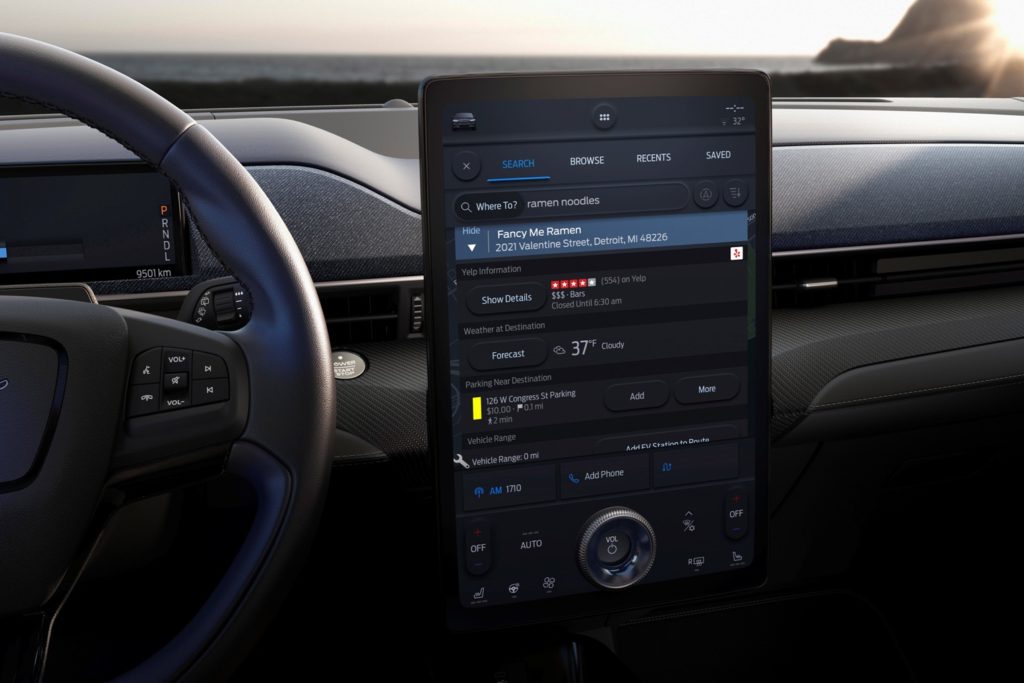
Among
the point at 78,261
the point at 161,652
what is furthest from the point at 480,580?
the point at 78,261

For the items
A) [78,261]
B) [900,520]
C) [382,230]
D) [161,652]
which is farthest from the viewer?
[900,520]

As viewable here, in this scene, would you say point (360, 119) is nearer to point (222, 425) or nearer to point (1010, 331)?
point (222, 425)

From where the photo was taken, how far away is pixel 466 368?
106 cm

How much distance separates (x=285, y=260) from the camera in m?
0.97

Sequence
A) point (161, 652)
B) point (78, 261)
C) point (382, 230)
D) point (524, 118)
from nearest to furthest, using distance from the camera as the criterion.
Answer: point (161, 652)
point (524, 118)
point (78, 261)
point (382, 230)

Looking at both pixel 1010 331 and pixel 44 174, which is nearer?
pixel 44 174

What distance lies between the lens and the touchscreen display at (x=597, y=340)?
1049mm

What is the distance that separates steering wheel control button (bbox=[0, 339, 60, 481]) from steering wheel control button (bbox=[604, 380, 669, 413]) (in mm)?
524

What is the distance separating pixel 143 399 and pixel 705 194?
22.6 inches

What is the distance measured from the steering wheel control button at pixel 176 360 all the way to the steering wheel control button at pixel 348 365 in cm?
47

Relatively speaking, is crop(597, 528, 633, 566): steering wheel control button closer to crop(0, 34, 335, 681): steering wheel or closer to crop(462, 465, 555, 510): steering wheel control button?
crop(462, 465, 555, 510): steering wheel control button

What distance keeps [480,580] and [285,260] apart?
39cm

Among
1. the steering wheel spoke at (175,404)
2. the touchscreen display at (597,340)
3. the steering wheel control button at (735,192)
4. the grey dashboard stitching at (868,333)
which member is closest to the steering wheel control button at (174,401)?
the steering wheel spoke at (175,404)

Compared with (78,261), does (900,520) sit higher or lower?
lower
